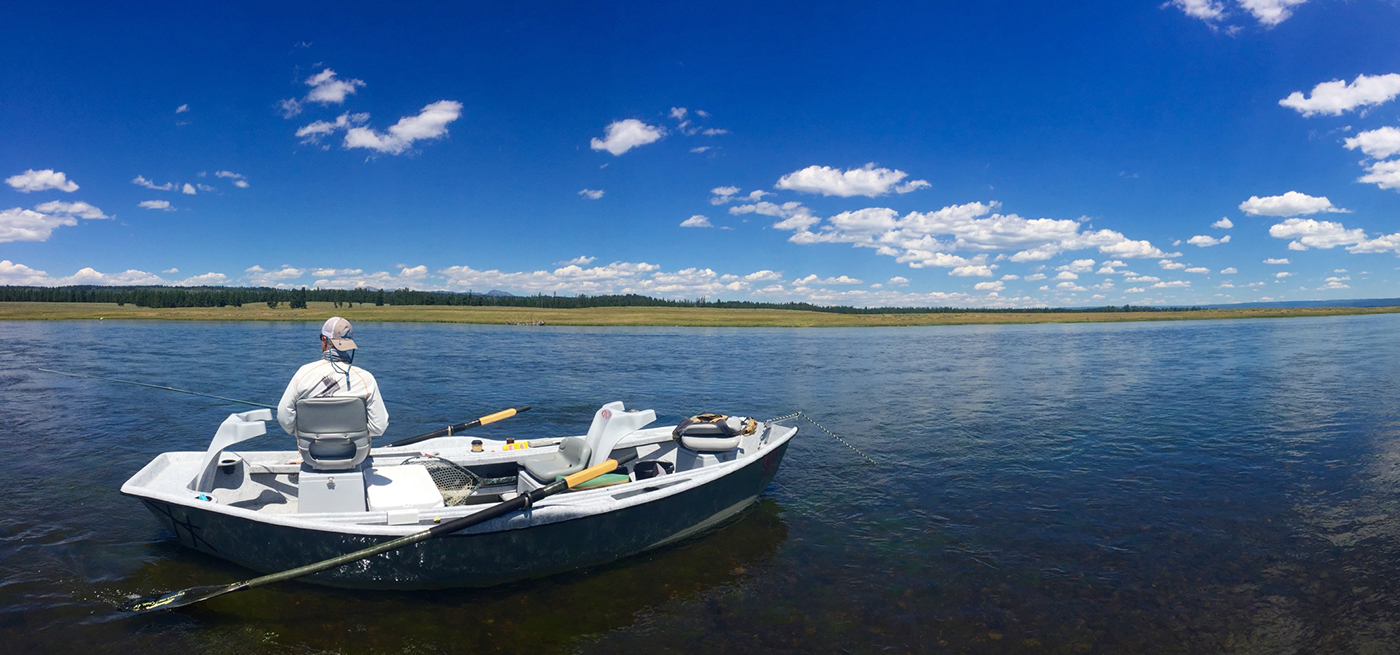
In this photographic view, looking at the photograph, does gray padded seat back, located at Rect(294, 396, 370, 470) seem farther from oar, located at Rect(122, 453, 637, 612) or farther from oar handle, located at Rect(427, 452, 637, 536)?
oar handle, located at Rect(427, 452, 637, 536)

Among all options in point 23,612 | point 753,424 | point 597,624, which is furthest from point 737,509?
point 23,612

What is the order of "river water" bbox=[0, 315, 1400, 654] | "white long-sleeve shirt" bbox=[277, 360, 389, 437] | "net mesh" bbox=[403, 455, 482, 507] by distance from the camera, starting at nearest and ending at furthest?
1. "river water" bbox=[0, 315, 1400, 654]
2. "white long-sleeve shirt" bbox=[277, 360, 389, 437]
3. "net mesh" bbox=[403, 455, 482, 507]

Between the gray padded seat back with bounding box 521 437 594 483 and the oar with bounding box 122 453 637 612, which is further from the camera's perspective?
the gray padded seat back with bounding box 521 437 594 483

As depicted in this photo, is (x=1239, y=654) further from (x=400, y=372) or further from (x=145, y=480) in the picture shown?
(x=400, y=372)

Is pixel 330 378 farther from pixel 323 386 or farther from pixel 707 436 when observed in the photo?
pixel 707 436

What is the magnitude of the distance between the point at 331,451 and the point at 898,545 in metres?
7.31

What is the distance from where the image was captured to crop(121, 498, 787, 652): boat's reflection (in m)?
6.85

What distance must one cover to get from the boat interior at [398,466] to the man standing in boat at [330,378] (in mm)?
120

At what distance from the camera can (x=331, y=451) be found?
24.4ft

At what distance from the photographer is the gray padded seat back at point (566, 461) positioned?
378 inches

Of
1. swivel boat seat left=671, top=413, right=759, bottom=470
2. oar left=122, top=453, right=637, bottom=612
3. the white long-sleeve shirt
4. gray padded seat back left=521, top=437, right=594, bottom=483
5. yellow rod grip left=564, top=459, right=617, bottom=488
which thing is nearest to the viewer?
oar left=122, top=453, right=637, bottom=612

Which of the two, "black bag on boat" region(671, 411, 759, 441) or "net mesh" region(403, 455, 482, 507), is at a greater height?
"black bag on boat" region(671, 411, 759, 441)

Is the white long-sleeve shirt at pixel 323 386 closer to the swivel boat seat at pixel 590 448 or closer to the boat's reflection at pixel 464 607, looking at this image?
the boat's reflection at pixel 464 607

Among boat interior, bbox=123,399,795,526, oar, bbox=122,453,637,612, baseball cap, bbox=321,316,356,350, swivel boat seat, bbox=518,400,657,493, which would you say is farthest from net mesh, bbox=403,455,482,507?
baseball cap, bbox=321,316,356,350
